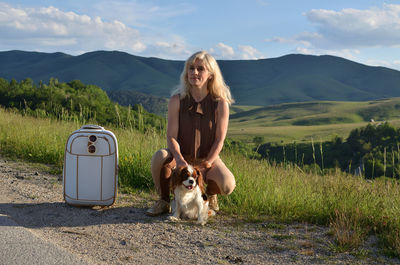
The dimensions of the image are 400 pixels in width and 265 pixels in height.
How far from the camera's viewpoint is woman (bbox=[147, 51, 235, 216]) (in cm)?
457

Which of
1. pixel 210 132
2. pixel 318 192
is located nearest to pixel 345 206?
pixel 318 192

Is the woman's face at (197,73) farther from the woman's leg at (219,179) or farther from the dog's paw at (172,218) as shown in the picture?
the dog's paw at (172,218)

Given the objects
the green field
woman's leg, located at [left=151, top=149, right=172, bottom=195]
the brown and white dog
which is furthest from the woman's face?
the green field

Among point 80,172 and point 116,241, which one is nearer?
point 116,241

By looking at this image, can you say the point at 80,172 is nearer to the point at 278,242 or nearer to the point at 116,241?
the point at 116,241

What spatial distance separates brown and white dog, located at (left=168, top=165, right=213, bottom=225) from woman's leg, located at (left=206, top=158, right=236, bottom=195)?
0.70 ft

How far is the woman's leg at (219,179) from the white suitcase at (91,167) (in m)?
1.10

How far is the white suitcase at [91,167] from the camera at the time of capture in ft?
15.6

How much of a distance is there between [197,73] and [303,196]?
193 centimetres

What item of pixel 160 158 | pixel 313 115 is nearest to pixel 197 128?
pixel 160 158

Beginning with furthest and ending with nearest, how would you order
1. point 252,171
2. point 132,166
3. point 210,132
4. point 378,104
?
point 378,104 → point 132,166 → point 252,171 → point 210,132

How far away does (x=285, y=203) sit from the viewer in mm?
4848

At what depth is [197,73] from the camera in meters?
4.57

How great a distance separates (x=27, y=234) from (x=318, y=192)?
10.4ft
